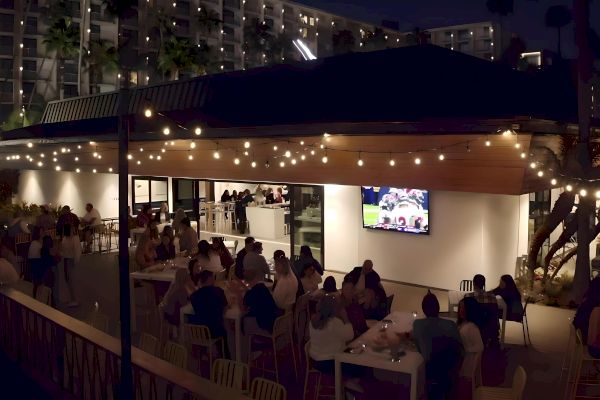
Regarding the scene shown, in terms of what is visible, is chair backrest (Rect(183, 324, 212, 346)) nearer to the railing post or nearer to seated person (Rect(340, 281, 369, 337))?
seated person (Rect(340, 281, 369, 337))

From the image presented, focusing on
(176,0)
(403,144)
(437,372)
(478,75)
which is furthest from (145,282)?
(176,0)

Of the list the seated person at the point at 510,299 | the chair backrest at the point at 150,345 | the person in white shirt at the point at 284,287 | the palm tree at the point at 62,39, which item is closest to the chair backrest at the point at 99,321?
the chair backrest at the point at 150,345

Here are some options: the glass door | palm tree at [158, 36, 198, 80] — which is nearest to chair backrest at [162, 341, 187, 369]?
the glass door

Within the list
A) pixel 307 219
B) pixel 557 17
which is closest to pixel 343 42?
pixel 557 17

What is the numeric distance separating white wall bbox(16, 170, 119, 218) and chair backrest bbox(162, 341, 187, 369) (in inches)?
669

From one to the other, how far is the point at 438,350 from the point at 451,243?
6.27m

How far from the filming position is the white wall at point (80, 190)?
72.4ft

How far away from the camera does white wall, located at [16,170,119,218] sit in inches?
869

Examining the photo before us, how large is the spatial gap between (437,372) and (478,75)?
8494mm

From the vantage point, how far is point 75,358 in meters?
5.68

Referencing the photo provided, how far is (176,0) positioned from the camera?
56.2 meters

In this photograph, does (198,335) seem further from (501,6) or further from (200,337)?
(501,6)

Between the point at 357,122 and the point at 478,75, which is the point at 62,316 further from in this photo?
the point at 478,75

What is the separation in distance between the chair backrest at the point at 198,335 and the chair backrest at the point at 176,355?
1364 mm
